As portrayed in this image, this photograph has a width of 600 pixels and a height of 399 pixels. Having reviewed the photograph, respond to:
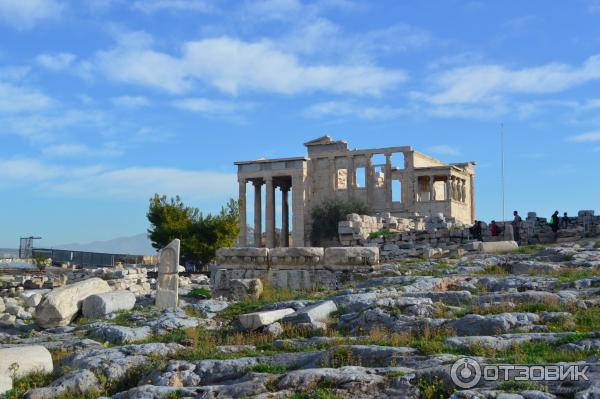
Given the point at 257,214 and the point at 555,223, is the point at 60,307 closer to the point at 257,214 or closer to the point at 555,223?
the point at 555,223

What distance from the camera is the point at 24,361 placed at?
34.1 feet

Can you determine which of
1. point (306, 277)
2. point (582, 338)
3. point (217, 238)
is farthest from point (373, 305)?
point (217, 238)

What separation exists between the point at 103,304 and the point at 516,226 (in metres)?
21.1

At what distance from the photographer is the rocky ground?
8.10 meters

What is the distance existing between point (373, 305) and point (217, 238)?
36.9m

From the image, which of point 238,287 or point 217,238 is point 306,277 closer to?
point 238,287

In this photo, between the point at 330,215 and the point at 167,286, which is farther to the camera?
the point at 330,215

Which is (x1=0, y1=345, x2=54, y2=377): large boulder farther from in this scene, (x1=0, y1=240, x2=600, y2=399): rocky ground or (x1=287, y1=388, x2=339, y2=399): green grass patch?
(x1=287, y1=388, x2=339, y2=399): green grass patch

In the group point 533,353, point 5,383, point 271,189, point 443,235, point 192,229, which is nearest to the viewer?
point 533,353

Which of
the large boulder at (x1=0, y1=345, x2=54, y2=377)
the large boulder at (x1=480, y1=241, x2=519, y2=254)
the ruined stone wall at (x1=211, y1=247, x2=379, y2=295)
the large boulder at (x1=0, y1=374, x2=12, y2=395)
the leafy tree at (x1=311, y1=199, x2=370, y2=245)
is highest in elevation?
the leafy tree at (x1=311, y1=199, x2=370, y2=245)

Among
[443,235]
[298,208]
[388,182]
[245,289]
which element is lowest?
[245,289]

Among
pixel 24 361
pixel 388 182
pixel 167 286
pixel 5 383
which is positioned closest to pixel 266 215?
pixel 388 182

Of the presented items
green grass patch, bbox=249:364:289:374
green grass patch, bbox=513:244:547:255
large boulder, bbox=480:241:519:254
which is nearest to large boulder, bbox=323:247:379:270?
green grass patch, bbox=513:244:547:255

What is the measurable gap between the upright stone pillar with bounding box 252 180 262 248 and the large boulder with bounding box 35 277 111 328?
1769 inches
